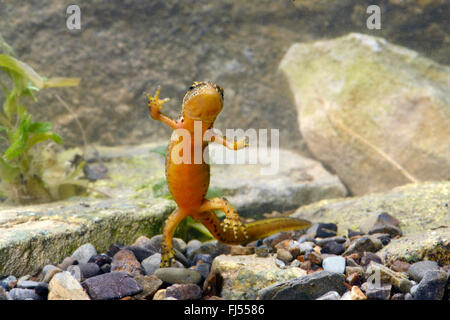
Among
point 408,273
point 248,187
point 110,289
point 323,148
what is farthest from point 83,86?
point 408,273

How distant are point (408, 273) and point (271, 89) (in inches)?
204

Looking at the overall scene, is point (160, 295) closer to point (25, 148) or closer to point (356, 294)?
point (356, 294)

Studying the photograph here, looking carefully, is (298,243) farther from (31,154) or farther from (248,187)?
(31,154)

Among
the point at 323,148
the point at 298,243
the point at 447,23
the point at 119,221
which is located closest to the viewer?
the point at 298,243

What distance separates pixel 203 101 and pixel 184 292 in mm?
1361

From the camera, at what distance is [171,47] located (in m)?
6.61

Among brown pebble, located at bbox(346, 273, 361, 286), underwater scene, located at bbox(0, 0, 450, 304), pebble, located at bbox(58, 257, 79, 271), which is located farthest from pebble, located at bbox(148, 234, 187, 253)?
brown pebble, located at bbox(346, 273, 361, 286)

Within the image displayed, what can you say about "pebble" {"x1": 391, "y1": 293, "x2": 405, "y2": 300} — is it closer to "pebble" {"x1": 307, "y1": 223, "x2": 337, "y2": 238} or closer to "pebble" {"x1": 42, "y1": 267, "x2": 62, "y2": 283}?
"pebble" {"x1": 307, "y1": 223, "x2": 337, "y2": 238}

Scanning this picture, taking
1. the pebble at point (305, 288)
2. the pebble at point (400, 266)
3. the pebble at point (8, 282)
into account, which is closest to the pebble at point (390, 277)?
the pebble at point (400, 266)

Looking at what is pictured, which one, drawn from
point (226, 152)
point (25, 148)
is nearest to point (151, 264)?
point (25, 148)

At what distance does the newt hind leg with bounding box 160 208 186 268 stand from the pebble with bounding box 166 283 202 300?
1.82 ft

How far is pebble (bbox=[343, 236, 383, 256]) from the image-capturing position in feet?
9.13

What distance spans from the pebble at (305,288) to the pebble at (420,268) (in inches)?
19.0

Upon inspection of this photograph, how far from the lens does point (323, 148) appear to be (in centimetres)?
624
